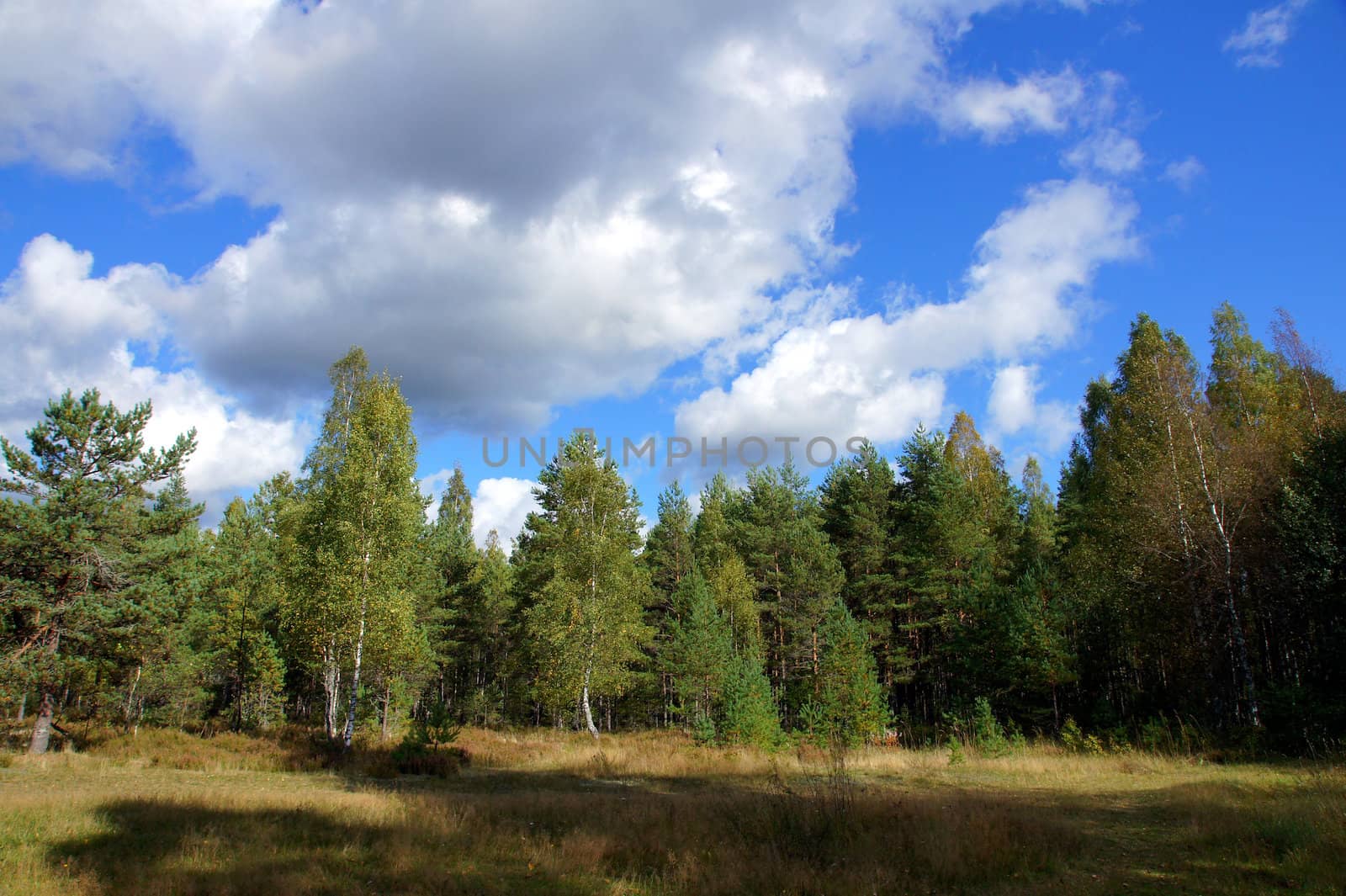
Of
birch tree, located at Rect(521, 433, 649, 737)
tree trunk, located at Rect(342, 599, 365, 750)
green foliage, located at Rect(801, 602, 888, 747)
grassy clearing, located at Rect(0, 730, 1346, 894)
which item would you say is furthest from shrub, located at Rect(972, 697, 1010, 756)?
tree trunk, located at Rect(342, 599, 365, 750)

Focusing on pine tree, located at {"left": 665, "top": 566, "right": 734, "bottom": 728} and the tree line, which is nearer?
the tree line

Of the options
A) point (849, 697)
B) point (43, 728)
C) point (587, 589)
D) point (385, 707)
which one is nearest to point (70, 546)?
point (43, 728)

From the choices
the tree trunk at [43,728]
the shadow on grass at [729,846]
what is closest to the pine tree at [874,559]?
the shadow on grass at [729,846]

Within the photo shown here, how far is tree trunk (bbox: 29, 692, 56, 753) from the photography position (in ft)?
64.8

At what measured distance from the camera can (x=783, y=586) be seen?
3872 centimetres

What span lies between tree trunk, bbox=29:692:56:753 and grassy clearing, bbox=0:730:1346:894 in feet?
17.3

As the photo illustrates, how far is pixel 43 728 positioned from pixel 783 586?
Result: 31.2m

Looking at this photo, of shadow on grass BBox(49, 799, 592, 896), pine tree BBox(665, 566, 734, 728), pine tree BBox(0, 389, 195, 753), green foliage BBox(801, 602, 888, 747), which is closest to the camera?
shadow on grass BBox(49, 799, 592, 896)

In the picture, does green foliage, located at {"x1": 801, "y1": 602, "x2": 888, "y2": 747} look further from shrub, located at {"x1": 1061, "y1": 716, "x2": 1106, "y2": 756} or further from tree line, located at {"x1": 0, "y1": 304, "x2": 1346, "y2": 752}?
shrub, located at {"x1": 1061, "y1": 716, "x2": 1106, "y2": 756}

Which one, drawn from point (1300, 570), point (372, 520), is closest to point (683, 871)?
point (372, 520)

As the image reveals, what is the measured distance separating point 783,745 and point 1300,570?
15.8 metres

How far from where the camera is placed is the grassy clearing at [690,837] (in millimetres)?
7742

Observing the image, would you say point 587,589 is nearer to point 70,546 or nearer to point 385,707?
point 385,707

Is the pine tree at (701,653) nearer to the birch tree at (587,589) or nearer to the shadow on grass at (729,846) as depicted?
the birch tree at (587,589)
